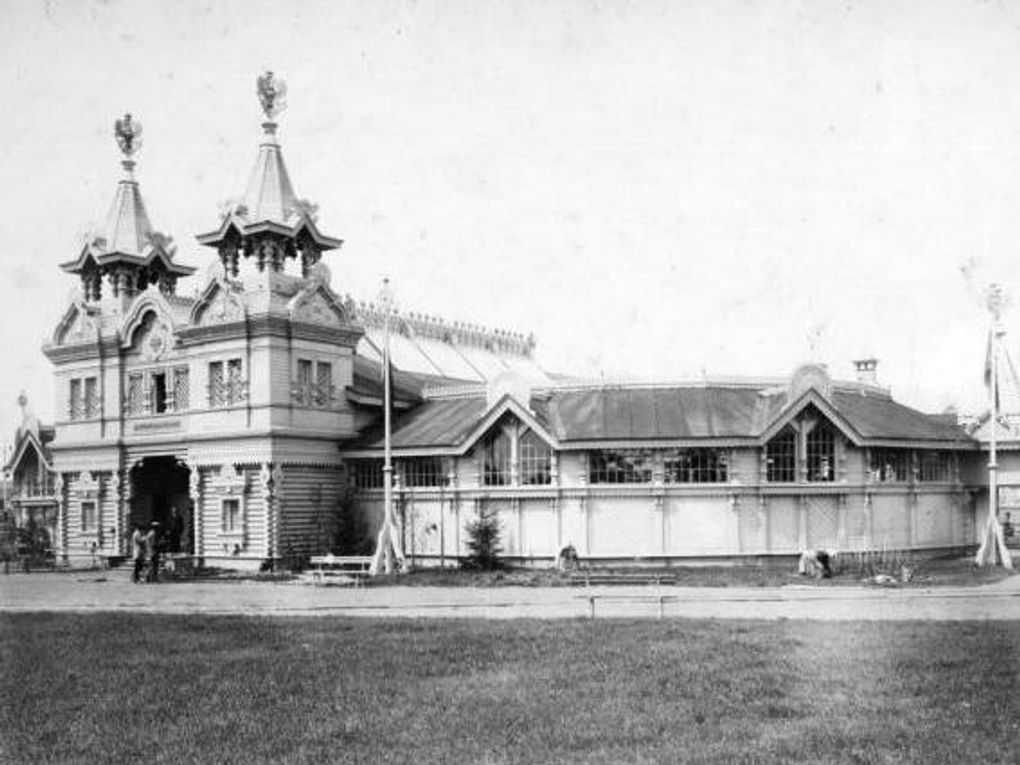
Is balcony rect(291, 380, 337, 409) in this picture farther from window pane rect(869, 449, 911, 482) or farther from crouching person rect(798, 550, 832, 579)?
window pane rect(869, 449, 911, 482)

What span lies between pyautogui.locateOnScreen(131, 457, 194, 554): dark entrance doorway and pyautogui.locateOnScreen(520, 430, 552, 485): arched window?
50.3 feet

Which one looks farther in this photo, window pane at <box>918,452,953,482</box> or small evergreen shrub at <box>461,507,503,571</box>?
window pane at <box>918,452,953,482</box>

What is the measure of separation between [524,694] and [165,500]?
4014cm

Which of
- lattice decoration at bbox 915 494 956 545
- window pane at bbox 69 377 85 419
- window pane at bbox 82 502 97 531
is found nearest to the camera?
lattice decoration at bbox 915 494 956 545

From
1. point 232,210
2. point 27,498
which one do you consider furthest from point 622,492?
point 27,498

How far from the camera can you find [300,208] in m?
47.3

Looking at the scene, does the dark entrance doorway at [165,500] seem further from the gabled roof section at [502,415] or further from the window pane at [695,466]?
the window pane at [695,466]

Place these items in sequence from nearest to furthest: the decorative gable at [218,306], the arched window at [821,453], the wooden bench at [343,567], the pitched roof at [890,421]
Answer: the wooden bench at [343,567]
the arched window at [821,453]
the pitched roof at [890,421]
the decorative gable at [218,306]

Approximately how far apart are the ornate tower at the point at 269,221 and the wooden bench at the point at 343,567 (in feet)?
37.4

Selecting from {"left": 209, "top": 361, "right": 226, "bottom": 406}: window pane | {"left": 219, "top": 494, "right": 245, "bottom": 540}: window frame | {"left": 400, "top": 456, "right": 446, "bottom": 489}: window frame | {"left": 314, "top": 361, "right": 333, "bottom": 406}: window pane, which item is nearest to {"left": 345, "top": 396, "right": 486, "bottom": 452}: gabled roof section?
{"left": 400, "top": 456, "right": 446, "bottom": 489}: window frame

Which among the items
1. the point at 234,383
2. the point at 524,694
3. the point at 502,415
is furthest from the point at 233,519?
the point at 524,694

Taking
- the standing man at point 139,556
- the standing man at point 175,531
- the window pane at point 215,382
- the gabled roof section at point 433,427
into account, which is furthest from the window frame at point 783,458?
the standing man at point 175,531

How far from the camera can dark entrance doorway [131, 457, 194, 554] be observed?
51.6 meters

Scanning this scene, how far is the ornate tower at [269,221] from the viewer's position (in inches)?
1834
